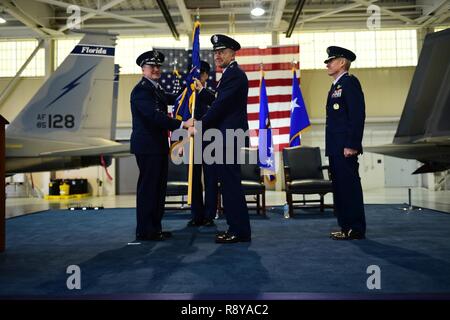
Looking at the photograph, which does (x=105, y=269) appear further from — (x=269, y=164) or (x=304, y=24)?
(x=304, y=24)

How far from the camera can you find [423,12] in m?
9.80

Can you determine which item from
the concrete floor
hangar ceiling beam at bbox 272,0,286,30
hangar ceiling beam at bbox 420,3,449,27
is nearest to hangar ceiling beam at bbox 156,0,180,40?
hangar ceiling beam at bbox 272,0,286,30

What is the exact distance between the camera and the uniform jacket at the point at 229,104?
2.55 metres

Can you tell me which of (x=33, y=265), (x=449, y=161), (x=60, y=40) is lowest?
(x=33, y=265)

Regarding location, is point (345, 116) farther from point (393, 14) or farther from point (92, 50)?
point (393, 14)

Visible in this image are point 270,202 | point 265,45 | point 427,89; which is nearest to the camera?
point 427,89

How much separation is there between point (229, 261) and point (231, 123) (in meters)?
1.05

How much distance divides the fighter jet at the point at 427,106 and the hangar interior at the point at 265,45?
19.6 ft

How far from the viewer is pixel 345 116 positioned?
9.09 ft

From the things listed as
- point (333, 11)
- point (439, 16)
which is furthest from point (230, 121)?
point (439, 16)

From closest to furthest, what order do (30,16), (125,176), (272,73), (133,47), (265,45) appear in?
(272,73) → (30,16) → (265,45) → (125,176) → (133,47)

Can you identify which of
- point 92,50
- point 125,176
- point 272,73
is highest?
point 272,73

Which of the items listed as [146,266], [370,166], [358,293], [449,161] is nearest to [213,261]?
[146,266]
